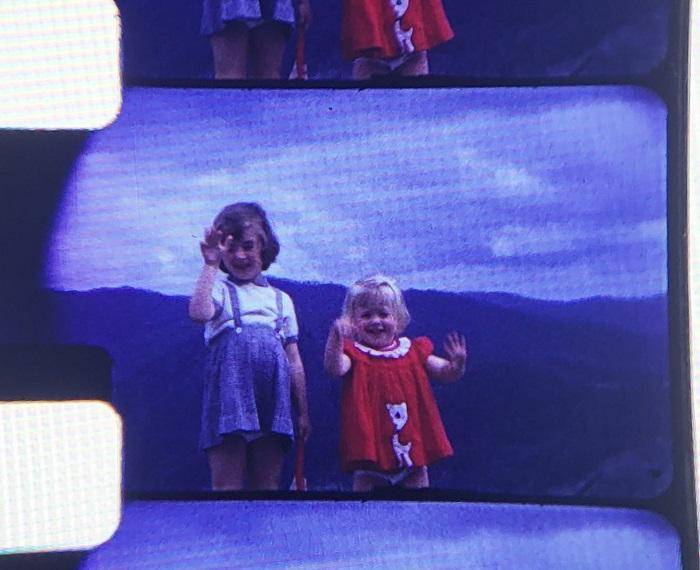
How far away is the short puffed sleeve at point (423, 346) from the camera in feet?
4.19

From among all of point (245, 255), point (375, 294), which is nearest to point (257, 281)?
point (245, 255)

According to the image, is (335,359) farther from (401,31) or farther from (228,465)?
(401,31)

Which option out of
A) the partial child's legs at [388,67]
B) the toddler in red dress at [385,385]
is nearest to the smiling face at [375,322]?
the toddler in red dress at [385,385]

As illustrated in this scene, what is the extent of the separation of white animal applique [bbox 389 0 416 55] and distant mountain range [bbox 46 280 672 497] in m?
0.30

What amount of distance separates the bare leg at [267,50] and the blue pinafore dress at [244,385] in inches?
11.4

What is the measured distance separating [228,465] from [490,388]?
323 mm

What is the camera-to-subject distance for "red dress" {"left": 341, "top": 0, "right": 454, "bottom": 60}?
4.29 feet

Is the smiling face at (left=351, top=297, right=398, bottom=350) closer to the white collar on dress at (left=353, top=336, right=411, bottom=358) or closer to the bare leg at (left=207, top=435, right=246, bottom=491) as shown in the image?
the white collar on dress at (left=353, top=336, right=411, bottom=358)

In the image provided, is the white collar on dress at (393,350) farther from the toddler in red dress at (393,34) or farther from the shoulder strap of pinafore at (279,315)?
the toddler in red dress at (393,34)

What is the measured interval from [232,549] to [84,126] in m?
0.53

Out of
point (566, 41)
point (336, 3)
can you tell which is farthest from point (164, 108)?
point (566, 41)

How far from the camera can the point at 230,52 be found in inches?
51.4

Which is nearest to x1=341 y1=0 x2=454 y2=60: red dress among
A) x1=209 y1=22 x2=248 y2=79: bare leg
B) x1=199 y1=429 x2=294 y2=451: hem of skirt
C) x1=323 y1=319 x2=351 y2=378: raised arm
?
x1=209 y1=22 x2=248 y2=79: bare leg

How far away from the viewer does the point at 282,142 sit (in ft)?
4.25
